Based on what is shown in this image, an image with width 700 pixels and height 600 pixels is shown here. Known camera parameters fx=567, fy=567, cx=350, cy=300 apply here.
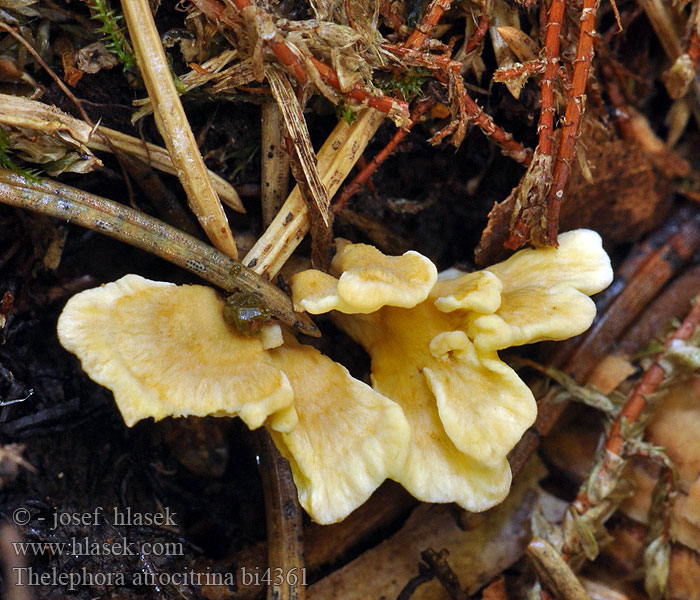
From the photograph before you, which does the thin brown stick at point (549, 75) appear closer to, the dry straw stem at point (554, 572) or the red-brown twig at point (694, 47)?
the red-brown twig at point (694, 47)

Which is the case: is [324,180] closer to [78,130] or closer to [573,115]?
[78,130]

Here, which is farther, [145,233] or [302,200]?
[302,200]

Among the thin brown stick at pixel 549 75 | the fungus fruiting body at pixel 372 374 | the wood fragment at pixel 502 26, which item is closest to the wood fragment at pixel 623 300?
the fungus fruiting body at pixel 372 374

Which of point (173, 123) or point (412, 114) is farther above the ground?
point (412, 114)

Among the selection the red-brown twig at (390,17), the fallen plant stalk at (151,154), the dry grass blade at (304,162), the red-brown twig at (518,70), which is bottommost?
the fallen plant stalk at (151,154)

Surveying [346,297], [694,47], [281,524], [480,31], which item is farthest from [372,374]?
[694,47]

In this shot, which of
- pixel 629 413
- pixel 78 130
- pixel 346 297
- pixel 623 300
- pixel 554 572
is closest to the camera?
pixel 346 297

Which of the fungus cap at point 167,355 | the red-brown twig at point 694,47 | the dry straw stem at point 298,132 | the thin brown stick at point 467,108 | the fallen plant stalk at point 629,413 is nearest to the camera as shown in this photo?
the fungus cap at point 167,355
